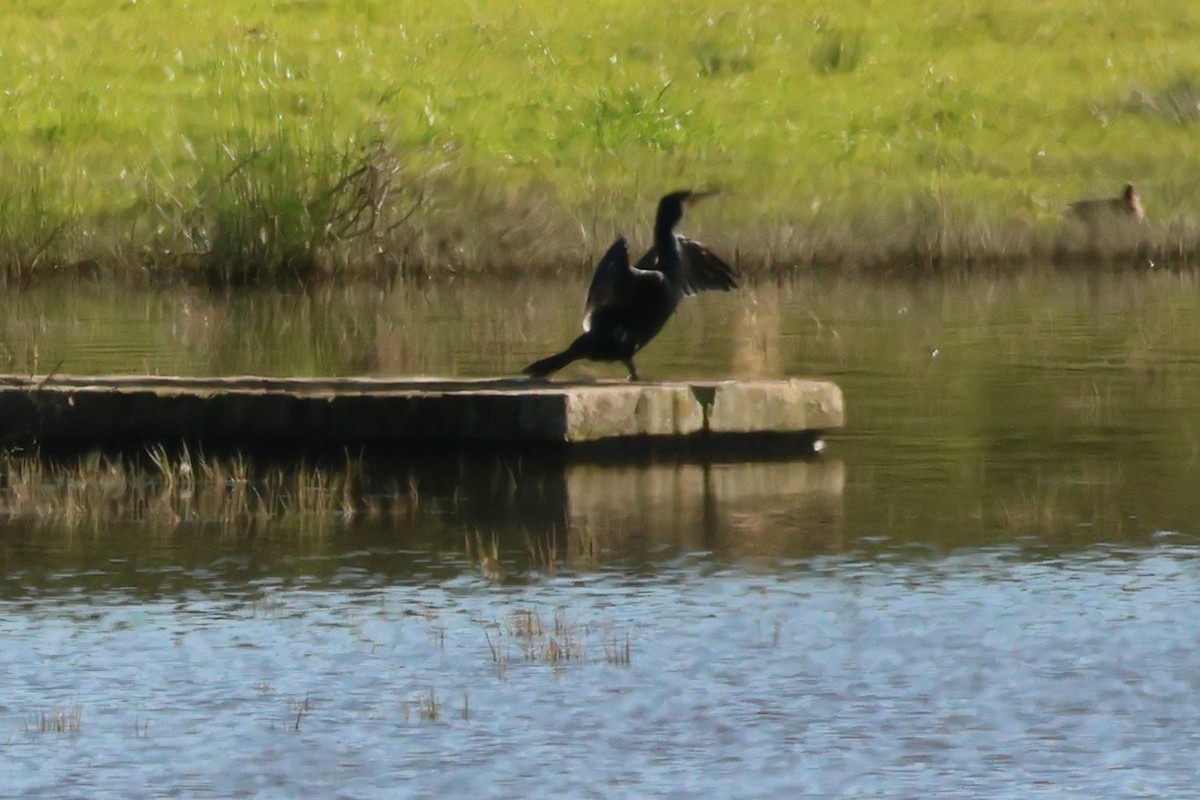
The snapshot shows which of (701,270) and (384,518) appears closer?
(384,518)

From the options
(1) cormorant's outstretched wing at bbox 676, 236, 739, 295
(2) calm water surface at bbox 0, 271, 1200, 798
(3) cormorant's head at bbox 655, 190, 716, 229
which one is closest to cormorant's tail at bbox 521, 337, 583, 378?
(1) cormorant's outstretched wing at bbox 676, 236, 739, 295

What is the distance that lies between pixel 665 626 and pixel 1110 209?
21777mm

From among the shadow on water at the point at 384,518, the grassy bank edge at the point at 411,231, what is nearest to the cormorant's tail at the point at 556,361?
the shadow on water at the point at 384,518

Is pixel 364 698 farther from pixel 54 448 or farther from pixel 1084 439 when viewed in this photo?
pixel 1084 439

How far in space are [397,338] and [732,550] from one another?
408 inches

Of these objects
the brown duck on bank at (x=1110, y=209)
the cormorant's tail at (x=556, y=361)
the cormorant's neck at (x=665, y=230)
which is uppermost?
the brown duck on bank at (x=1110, y=209)

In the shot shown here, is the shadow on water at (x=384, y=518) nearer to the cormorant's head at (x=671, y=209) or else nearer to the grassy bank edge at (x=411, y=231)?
the cormorant's head at (x=671, y=209)

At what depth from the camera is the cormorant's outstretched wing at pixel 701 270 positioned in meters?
15.6

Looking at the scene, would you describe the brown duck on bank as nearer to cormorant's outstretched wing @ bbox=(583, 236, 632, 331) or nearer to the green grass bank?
the green grass bank

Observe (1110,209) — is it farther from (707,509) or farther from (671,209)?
(707,509)

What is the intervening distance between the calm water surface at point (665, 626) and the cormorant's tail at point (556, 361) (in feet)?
3.53

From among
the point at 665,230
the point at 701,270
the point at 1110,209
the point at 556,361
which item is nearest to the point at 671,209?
the point at 665,230

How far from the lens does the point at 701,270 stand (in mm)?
15656

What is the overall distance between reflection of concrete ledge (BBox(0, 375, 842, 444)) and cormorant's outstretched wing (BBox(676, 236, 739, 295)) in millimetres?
634
